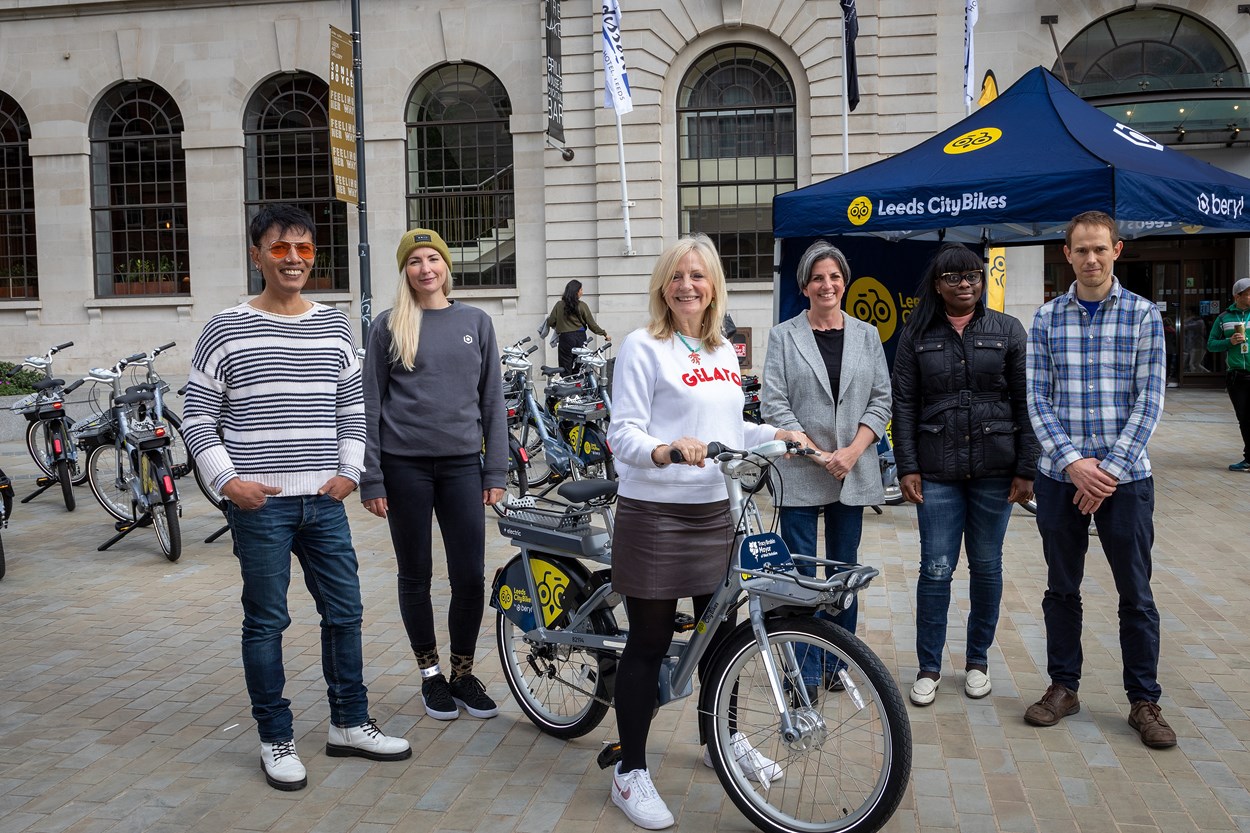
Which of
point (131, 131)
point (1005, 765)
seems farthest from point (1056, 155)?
point (131, 131)

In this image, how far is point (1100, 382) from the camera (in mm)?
4305

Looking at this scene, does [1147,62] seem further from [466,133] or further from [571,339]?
[466,133]

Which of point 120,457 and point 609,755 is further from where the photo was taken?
point 120,457

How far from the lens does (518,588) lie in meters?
4.42

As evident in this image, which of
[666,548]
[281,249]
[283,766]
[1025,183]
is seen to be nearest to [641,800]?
[666,548]

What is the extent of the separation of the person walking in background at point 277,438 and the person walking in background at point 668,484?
1127 mm

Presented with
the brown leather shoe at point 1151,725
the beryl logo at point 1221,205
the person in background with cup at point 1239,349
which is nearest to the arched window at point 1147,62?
the person in background with cup at point 1239,349

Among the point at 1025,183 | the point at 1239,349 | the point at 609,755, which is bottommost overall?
the point at 609,755

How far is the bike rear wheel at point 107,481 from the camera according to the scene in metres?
8.97

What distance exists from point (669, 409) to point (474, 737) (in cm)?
178

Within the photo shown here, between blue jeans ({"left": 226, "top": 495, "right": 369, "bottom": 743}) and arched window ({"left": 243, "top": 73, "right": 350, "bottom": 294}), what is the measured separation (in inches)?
684

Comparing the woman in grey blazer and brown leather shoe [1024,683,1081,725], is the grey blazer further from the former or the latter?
brown leather shoe [1024,683,1081,725]

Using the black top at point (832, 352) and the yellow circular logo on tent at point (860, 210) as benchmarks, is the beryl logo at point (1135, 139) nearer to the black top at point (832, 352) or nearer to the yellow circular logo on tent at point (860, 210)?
the yellow circular logo on tent at point (860, 210)

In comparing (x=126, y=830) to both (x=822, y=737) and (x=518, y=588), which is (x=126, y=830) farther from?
(x=822, y=737)
